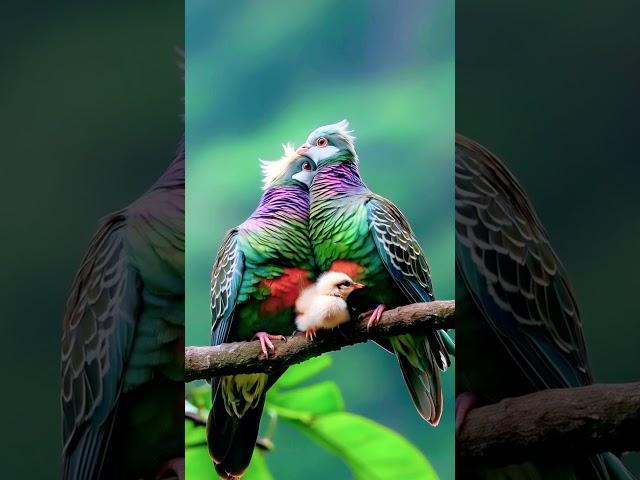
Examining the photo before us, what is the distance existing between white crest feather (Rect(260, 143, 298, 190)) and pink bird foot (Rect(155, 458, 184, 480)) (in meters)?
0.93

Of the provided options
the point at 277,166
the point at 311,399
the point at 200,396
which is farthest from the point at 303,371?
the point at 277,166

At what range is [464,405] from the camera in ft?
8.18

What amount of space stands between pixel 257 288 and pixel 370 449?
601 mm

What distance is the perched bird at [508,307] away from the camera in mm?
2410

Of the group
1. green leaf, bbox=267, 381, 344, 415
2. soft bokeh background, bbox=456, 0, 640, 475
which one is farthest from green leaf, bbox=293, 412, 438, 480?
soft bokeh background, bbox=456, 0, 640, 475

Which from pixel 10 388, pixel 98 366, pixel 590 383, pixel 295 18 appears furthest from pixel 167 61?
pixel 590 383

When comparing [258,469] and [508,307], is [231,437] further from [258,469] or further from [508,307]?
[508,307]

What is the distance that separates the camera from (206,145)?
271cm

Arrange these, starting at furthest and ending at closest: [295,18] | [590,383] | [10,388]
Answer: [10,388]
[295,18]
[590,383]

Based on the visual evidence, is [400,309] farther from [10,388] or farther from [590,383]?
[10,388]

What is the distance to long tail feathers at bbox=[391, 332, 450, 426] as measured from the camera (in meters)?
2.52

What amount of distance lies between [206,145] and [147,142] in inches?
9.1

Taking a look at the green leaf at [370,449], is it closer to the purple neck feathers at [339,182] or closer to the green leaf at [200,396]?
the green leaf at [200,396]

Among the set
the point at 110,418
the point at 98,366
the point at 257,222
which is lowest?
the point at 110,418
